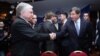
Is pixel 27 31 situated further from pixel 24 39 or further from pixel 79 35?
pixel 79 35

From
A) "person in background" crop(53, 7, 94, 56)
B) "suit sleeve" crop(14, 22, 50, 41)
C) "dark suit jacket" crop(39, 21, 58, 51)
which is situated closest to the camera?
"suit sleeve" crop(14, 22, 50, 41)

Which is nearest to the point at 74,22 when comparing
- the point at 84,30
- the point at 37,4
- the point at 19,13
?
the point at 84,30

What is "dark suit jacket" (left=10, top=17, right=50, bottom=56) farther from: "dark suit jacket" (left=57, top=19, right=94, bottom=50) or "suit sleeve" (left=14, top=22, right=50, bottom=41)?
"dark suit jacket" (left=57, top=19, right=94, bottom=50)

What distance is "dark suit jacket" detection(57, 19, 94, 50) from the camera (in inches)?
305

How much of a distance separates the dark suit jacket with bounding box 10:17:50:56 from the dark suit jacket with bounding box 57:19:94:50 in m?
2.18

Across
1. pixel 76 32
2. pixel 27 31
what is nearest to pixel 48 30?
pixel 76 32

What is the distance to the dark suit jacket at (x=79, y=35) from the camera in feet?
25.5

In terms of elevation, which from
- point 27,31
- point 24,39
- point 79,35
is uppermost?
point 27,31

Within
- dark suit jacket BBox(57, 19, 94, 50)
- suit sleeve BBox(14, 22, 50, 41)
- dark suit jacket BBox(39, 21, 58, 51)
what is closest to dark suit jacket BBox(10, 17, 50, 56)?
suit sleeve BBox(14, 22, 50, 41)

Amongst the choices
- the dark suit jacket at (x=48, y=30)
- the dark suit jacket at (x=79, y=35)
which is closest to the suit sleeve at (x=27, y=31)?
the dark suit jacket at (x=79, y=35)

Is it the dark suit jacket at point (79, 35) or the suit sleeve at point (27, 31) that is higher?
the suit sleeve at point (27, 31)

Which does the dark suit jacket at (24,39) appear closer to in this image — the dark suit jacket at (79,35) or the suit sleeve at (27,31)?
the suit sleeve at (27,31)

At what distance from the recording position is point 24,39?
5367 millimetres

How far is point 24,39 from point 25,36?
0.05 m
